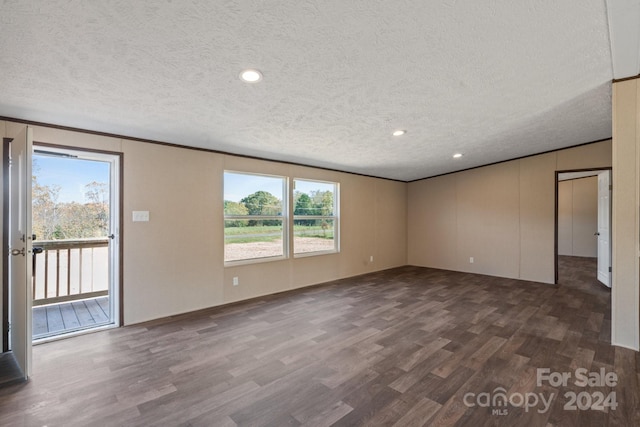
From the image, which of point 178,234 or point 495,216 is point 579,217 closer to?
point 495,216

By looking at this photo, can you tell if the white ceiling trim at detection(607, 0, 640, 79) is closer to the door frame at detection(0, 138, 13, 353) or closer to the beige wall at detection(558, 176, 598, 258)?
the door frame at detection(0, 138, 13, 353)

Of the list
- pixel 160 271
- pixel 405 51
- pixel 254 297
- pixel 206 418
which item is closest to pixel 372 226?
pixel 254 297

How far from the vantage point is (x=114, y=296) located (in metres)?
3.41

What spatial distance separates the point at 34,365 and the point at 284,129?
3295mm

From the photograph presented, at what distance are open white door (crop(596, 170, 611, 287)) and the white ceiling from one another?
6.37 feet

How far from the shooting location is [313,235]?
5.59 meters

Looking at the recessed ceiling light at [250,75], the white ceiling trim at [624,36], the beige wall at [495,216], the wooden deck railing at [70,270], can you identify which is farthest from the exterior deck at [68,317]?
the beige wall at [495,216]

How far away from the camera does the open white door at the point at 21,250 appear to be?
2299mm

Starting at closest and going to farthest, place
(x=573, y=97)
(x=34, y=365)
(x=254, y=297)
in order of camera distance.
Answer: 1. (x=34, y=365)
2. (x=573, y=97)
3. (x=254, y=297)

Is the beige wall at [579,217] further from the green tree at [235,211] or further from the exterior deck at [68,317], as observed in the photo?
the exterior deck at [68,317]

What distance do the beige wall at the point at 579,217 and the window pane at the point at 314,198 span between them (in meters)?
7.90

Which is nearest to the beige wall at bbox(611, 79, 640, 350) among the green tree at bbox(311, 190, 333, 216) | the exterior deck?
the green tree at bbox(311, 190, 333, 216)

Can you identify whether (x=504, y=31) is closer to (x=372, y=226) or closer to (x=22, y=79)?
(x=22, y=79)

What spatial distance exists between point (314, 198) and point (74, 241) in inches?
151
